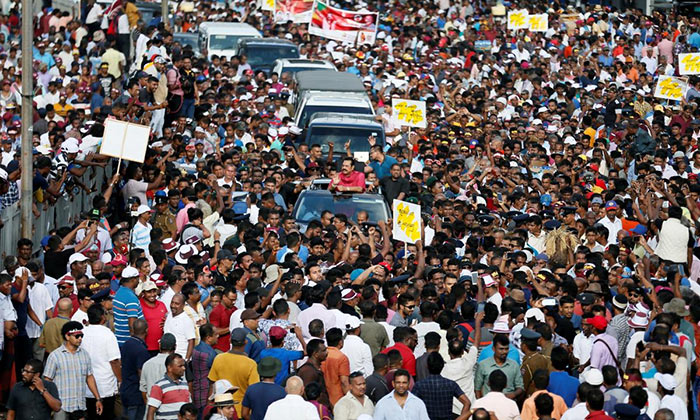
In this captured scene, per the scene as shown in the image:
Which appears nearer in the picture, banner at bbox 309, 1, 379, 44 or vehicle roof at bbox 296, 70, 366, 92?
vehicle roof at bbox 296, 70, 366, 92

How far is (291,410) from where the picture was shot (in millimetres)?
10109

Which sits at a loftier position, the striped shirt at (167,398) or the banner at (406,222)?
the striped shirt at (167,398)

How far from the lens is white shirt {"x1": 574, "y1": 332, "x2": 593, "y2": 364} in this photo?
12.4 m

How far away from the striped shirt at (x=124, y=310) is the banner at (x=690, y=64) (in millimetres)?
17114

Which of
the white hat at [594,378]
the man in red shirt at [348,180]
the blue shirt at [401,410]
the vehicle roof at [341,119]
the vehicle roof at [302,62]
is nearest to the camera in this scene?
the blue shirt at [401,410]

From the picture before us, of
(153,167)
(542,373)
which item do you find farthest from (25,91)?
(542,373)

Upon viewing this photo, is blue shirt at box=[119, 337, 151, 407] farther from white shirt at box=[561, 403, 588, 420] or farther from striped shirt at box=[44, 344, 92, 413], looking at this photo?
white shirt at box=[561, 403, 588, 420]

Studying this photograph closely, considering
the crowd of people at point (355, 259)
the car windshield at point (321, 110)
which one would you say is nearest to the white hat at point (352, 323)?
the crowd of people at point (355, 259)

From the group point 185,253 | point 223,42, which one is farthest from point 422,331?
point 223,42

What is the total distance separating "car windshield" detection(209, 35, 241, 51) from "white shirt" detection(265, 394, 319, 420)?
2463 cm

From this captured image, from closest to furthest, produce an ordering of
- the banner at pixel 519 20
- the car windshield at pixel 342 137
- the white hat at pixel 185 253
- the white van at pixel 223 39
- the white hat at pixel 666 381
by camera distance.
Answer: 1. the white hat at pixel 666 381
2. the white hat at pixel 185 253
3. the car windshield at pixel 342 137
4. the white van at pixel 223 39
5. the banner at pixel 519 20

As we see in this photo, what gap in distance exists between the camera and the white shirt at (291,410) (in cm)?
1009

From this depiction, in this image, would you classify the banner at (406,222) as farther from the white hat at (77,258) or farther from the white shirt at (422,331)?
the white hat at (77,258)

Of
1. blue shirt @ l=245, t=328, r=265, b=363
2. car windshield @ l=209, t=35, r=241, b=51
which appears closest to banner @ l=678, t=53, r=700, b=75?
car windshield @ l=209, t=35, r=241, b=51
